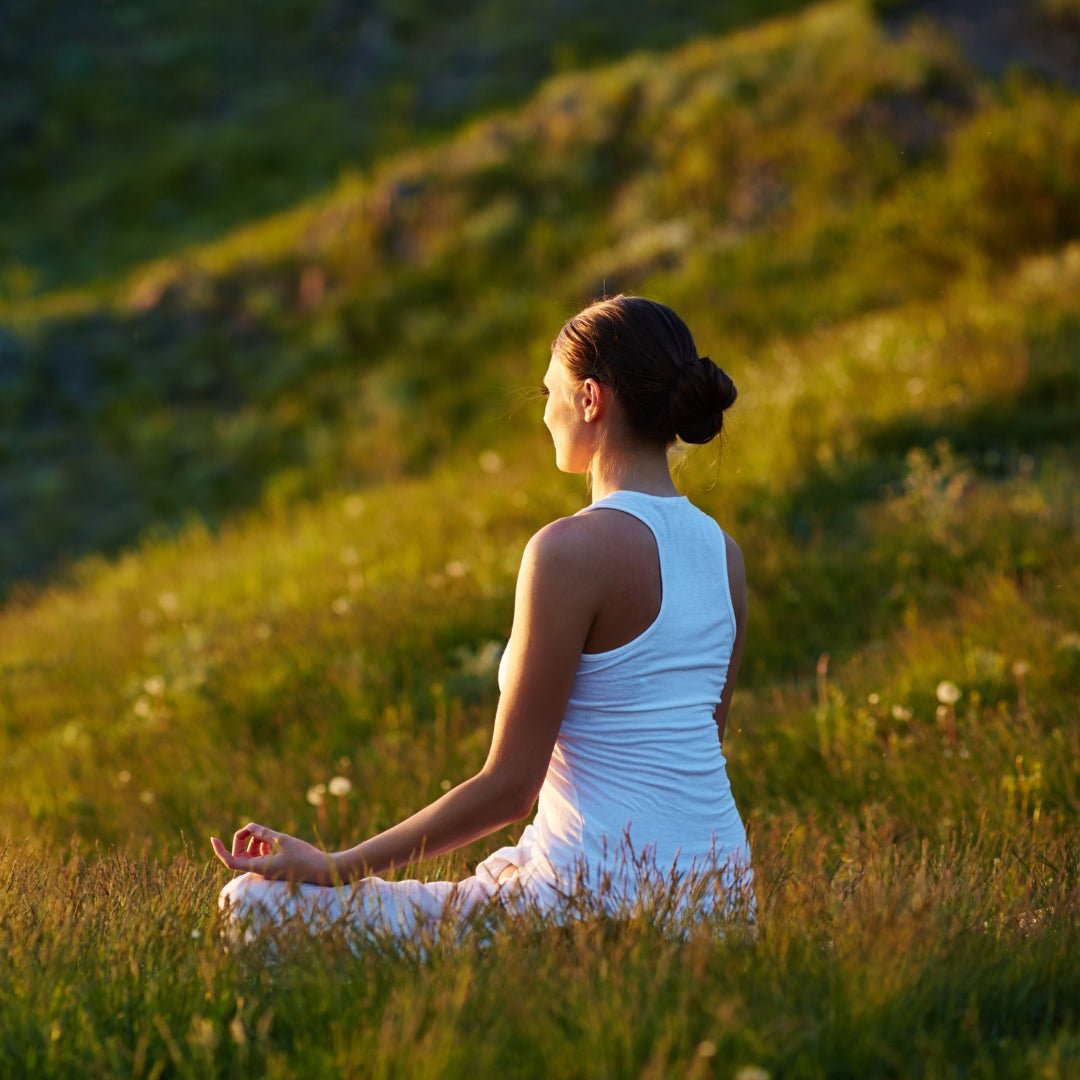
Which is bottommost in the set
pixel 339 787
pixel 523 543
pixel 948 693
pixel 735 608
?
pixel 948 693

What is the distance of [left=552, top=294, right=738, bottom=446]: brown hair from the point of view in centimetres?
317

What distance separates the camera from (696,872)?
2.96m

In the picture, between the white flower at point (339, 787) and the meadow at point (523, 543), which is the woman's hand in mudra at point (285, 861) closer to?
the meadow at point (523, 543)

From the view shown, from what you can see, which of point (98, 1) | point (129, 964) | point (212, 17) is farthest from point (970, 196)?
point (98, 1)

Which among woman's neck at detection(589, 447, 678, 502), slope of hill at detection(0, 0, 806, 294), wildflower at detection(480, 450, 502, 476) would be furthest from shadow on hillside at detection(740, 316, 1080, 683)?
slope of hill at detection(0, 0, 806, 294)

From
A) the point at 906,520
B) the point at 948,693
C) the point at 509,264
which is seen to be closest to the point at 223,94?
the point at 509,264

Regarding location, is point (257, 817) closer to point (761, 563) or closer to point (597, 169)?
point (761, 563)

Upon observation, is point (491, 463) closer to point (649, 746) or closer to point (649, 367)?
point (649, 367)

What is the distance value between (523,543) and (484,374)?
5.86 meters

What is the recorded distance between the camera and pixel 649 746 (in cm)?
310

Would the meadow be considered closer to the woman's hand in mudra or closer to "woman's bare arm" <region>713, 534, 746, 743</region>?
the woman's hand in mudra

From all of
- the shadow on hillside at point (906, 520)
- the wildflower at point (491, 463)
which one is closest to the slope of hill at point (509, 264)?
the wildflower at point (491, 463)

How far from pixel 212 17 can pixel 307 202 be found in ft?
40.2

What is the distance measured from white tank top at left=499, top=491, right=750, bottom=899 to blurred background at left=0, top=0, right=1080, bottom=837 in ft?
3.91
